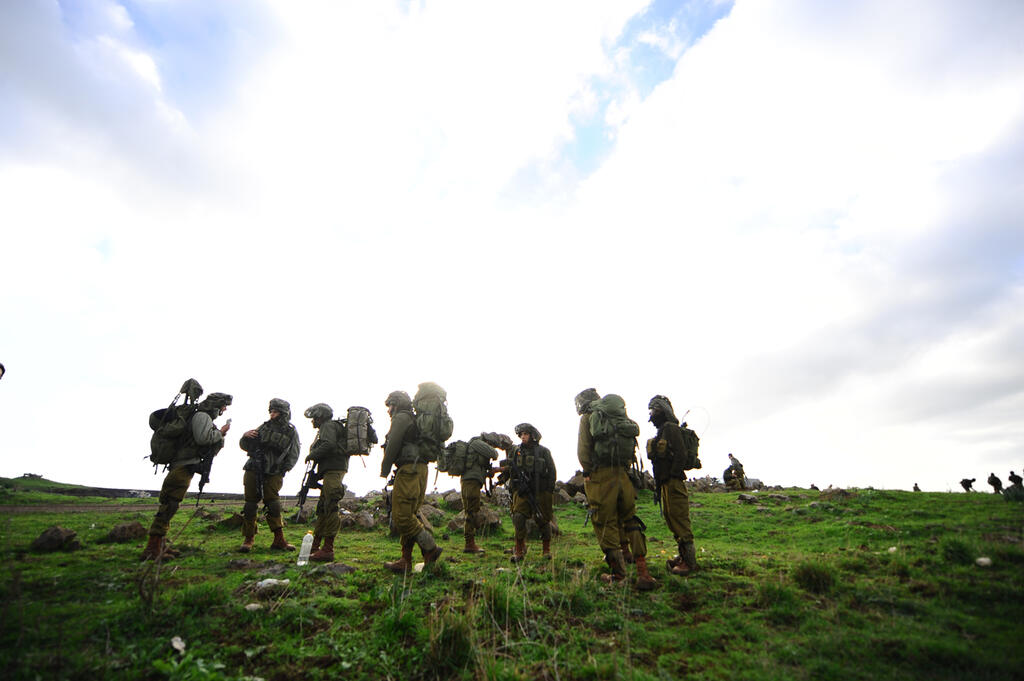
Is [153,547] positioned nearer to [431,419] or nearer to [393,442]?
[393,442]

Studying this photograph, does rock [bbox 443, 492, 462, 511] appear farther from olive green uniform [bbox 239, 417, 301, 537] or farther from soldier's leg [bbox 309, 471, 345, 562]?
soldier's leg [bbox 309, 471, 345, 562]

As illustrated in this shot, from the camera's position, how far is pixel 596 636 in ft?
15.0

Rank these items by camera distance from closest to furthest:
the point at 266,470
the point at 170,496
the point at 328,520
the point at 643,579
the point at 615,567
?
the point at 643,579 → the point at 615,567 → the point at 170,496 → the point at 328,520 → the point at 266,470

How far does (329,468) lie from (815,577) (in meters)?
7.49

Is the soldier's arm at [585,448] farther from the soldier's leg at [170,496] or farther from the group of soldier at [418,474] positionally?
the soldier's leg at [170,496]

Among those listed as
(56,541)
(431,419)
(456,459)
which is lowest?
(56,541)

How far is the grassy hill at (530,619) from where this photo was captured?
3.64 metres

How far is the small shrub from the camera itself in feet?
17.1

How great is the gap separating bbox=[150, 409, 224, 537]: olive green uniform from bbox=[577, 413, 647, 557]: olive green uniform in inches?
247

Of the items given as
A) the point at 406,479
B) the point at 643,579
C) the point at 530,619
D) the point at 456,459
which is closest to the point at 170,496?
the point at 406,479

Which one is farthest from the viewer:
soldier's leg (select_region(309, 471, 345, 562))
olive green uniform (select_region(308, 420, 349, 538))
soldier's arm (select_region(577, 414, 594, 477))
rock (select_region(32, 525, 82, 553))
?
olive green uniform (select_region(308, 420, 349, 538))

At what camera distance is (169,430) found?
7188 millimetres

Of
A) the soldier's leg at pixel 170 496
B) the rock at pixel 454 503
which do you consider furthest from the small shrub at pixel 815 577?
the rock at pixel 454 503

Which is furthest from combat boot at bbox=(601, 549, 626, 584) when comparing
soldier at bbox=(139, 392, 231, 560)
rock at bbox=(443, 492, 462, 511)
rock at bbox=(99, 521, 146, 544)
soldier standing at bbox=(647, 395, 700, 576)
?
rock at bbox=(443, 492, 462, 511)
